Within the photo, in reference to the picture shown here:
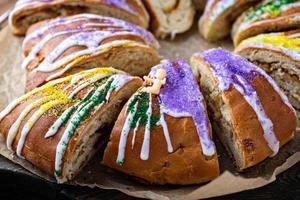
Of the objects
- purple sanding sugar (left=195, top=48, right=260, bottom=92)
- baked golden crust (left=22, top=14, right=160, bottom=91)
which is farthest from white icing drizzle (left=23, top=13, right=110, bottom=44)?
purple sanding sugar (left=195, top=48, right=260, bottom=92)

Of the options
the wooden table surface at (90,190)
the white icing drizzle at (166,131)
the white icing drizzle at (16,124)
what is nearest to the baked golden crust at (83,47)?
the white icing drizzle at (16,124)

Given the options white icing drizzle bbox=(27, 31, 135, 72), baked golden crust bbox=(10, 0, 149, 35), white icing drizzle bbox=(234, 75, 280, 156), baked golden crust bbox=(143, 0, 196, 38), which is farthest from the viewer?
baked golden crust bbox=(143, 0, 196, 38)

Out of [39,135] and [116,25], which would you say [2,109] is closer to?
[39,135]

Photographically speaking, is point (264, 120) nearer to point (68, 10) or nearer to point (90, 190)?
point (90, 190)

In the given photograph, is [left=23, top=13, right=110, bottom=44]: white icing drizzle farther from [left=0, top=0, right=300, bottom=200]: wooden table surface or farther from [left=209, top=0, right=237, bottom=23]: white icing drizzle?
[left=0, top=0, right=300, bottom=200]: wooden table surface

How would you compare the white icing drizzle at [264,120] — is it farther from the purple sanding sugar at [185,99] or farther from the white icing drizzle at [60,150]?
the white icing drizzle at [60,150]

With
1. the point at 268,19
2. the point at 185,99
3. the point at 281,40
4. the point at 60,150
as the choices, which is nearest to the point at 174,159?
the point at 185,99

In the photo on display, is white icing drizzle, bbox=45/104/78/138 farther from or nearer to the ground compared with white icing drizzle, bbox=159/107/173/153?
farther from the ground
